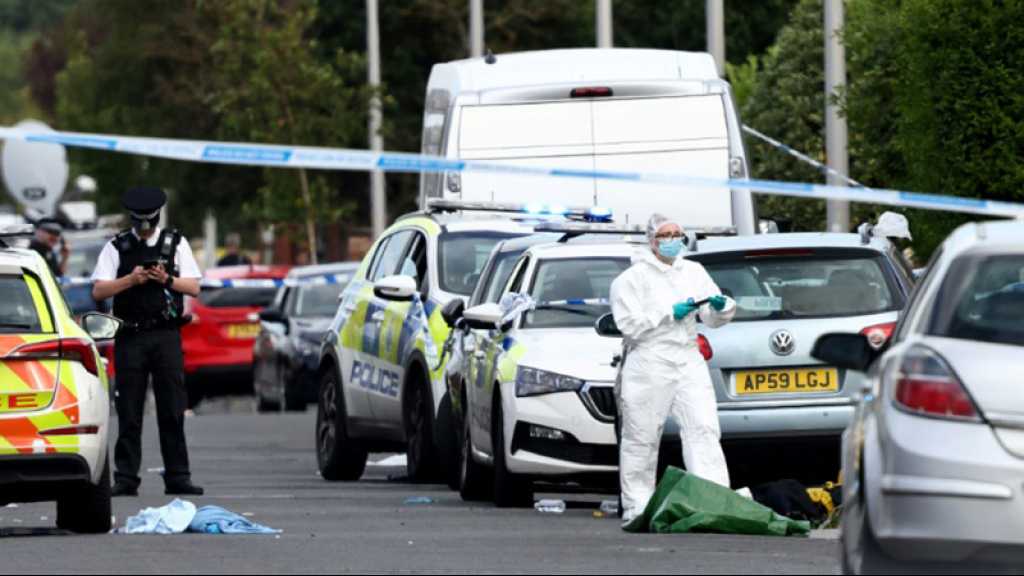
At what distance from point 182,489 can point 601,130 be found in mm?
5173

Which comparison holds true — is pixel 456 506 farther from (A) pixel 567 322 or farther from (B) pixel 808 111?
(B) pixel 808 111

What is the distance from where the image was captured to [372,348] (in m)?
19.0

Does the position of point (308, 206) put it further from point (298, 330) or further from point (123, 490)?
point (123, 490)

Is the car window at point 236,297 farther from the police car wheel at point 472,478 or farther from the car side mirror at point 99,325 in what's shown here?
the car side mirror at point 99,325

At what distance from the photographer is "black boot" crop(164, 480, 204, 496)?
1698cm

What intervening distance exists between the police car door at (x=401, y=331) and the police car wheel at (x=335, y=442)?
2.08 ft

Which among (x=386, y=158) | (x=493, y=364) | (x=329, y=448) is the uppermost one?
(x=386, y=158)

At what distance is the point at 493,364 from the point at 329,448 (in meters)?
4.40

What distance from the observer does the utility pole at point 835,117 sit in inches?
1010

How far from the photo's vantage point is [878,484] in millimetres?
9195

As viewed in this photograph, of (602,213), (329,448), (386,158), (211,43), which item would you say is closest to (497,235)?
(602,213)

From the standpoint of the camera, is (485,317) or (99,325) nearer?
(99,325)

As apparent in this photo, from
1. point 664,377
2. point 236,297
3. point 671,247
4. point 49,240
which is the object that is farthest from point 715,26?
point 664,377

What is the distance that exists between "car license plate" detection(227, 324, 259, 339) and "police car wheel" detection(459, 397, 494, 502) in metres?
16.9
